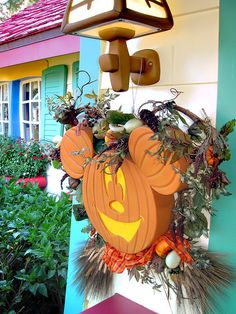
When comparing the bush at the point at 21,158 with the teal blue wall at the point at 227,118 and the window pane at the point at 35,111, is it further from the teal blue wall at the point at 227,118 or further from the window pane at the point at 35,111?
the teal blue wall at the point at 227,118

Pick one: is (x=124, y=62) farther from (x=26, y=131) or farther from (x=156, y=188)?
(x=26, y=131)

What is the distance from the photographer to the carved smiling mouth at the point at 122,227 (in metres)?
0.87

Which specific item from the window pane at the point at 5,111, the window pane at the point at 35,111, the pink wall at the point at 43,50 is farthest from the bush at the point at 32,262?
the window pane at the point at 5,111

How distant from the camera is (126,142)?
852 mm

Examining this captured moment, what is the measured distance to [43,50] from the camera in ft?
9.71

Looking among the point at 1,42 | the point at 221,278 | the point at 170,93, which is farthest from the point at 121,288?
the point at 1,42

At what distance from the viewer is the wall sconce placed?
80cm

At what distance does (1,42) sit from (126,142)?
10.0 ft

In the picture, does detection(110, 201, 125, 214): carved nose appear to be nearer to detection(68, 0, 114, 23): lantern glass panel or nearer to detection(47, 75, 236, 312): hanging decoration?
detection(47, 75, 236, 312): hanging decoration

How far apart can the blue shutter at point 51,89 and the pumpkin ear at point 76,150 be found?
281 cm

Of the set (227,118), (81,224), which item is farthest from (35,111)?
(227,118)

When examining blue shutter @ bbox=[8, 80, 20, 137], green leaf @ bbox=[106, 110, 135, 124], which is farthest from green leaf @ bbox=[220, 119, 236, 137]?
blue shutter @ bbox=[8, 80, 20, 137]

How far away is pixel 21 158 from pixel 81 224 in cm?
353

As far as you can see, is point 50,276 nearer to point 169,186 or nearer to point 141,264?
point 141,264
